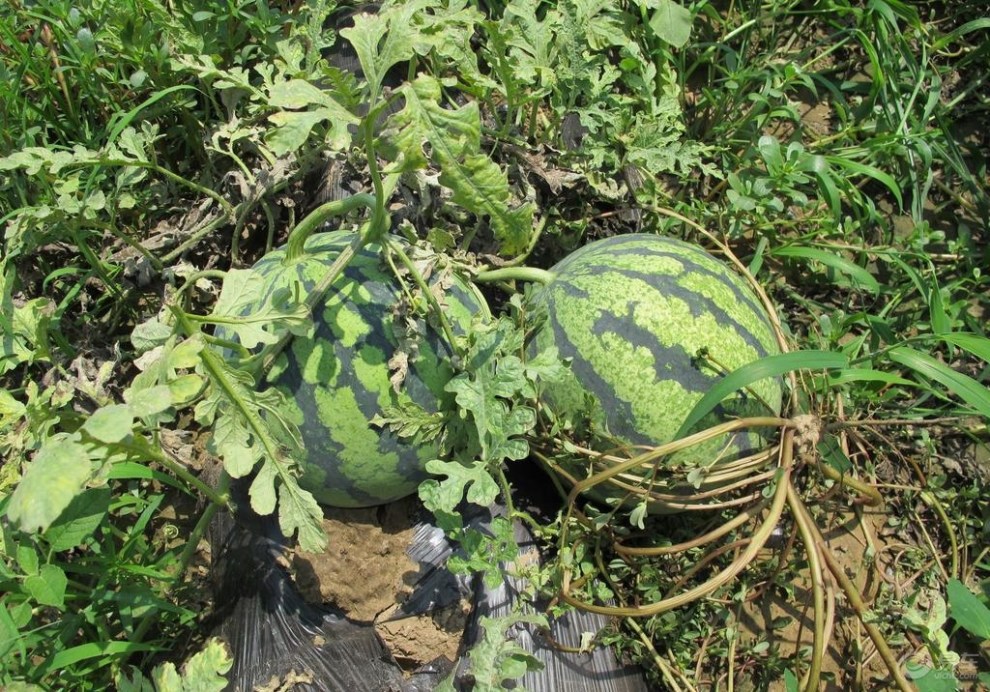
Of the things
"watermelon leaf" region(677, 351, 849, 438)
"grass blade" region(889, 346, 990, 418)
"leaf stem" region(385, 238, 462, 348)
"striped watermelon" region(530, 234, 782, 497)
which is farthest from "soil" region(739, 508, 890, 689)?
"leaf stem" region(385, 238, 462, 348)

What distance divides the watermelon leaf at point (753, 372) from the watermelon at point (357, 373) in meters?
0.61

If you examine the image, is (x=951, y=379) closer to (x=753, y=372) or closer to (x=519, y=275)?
(x=753, y=372)

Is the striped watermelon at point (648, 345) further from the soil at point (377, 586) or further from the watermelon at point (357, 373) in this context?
the soil at point (377, 586)

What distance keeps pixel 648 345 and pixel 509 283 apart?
584mm

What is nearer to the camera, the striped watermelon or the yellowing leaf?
the yellowing leaf

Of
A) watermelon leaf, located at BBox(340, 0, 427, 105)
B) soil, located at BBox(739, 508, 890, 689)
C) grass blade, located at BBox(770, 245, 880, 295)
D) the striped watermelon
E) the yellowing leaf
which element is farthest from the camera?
grass blade, located at BBox(770, 245, 880, 295)

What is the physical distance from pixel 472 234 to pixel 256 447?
892 mm

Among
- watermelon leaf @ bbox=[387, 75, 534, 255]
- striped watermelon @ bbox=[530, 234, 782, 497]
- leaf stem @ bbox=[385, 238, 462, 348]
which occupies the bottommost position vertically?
striped watermelon @ bbox=[530, 234, 782, 497]

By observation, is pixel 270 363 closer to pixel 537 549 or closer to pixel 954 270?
pixel 537 549

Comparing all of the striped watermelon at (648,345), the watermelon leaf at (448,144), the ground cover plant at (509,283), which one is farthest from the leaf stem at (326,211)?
the striped watermelon at (648,345)

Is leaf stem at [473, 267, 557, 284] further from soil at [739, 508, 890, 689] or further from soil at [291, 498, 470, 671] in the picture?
soil at [739, 508, 890, 689]

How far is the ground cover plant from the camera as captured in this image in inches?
67.5

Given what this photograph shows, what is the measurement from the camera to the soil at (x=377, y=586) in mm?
2043

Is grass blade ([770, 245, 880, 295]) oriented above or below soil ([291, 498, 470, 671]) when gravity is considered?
above
